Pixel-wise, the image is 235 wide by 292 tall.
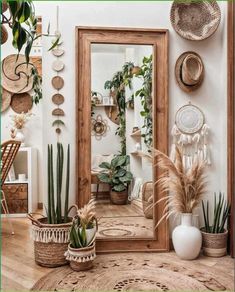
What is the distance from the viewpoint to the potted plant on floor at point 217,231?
8.45 feet

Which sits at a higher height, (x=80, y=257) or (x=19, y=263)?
(x=80, y=257)

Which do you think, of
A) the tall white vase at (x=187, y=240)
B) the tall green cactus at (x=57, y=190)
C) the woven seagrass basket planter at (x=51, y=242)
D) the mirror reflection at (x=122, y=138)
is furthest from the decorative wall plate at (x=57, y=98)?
the tall white vase at (x=187, y=240)

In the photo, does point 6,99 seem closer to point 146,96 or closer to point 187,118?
point 146,96

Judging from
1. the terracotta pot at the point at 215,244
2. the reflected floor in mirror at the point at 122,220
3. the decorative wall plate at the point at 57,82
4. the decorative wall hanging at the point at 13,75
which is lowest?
the terracotta pot at the point at 215,244

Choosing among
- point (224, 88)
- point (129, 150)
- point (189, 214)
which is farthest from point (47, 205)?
point (224, 88)

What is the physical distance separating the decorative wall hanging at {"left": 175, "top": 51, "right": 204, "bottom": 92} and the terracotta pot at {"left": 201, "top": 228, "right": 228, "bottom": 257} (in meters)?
1.26

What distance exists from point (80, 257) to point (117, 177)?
29.9 inches

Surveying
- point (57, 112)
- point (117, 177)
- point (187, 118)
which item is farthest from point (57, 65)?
point (187, 118)

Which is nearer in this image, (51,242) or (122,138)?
(51,242)

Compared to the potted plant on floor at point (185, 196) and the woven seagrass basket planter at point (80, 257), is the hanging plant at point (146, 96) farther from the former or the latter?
the woven seagrass basket planter at point (80, 257)

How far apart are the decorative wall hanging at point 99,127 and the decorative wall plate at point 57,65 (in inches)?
20.3

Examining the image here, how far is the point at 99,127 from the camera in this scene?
2.68 meters

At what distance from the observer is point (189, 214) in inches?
99.8

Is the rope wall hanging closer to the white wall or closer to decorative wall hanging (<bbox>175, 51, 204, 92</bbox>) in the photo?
the white wall
